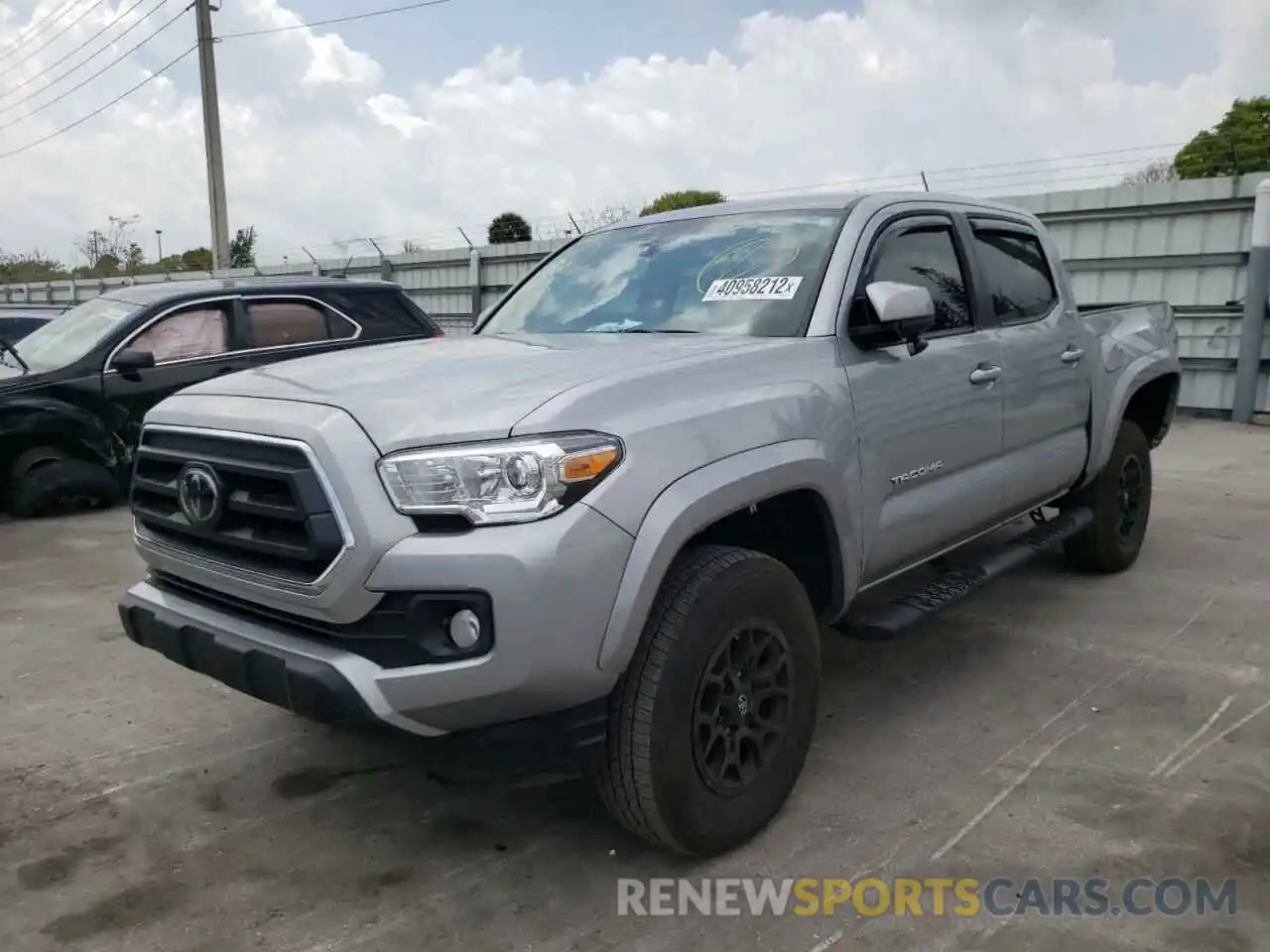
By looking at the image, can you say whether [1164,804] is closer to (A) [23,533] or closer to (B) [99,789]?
(B) [99,789]

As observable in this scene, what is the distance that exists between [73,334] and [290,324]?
63.2 inches

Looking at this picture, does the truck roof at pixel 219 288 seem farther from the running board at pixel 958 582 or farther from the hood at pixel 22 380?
the running board at pixel 958 582

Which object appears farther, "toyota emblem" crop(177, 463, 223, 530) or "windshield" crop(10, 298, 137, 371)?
"windshield" crop(10, 298, 137, 371)

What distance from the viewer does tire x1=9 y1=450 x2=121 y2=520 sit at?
7.21 meters

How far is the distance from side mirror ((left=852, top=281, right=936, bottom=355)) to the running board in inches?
35.5

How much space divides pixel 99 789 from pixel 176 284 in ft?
17.6

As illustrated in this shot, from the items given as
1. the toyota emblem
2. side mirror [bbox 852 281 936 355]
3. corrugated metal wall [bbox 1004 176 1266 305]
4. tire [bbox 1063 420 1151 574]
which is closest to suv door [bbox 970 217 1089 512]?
tire [bbox 1063 420 1151 574]

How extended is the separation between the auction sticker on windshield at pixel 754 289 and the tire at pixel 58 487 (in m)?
5.69

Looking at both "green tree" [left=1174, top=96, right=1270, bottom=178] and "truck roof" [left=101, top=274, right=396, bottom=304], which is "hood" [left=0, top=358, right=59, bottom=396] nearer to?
"truck roof" [left=101, top=274, right=396, bottom=304]

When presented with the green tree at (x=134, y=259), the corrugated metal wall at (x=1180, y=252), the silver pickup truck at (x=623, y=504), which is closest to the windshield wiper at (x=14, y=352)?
the corrugated metal wall at (x=1180, y=252)

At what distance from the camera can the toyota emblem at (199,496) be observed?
8.81 feet

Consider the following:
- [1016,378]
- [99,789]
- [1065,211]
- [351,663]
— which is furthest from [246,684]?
[1065,211]

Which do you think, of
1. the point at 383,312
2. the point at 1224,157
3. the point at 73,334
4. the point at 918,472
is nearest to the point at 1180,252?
the point at 1224,157

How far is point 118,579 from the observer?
227 inches
